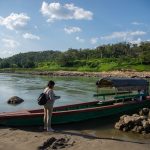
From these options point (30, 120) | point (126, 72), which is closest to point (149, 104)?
point (30, 120)

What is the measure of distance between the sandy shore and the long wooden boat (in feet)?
2.52

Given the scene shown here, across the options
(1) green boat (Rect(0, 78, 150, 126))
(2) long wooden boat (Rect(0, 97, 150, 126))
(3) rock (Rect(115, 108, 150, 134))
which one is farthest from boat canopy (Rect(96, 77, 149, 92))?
(3) rock (Rect(115, 108, 150, 134))

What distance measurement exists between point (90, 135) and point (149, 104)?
333 inches

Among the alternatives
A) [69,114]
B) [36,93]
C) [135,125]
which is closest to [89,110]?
[69,114]

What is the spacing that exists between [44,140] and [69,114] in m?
4.08

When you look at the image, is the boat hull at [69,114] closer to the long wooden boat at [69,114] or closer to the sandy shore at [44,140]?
the long wooden boat at [69,114]

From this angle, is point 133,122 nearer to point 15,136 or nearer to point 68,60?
point 15,136

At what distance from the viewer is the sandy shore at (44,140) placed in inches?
440

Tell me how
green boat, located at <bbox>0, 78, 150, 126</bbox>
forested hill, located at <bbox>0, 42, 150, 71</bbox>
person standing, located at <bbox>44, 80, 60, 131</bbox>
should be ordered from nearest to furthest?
person standing, located at <bbox>44, 80, 60, 131</bbox>, green boat, located at <bbox>0, 78, 150, 126</bbox>, forested hill, located at <bbox>0, 42, 150, 71</bbox>

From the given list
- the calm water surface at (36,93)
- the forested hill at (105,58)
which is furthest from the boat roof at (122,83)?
the forested hill at (105,58)

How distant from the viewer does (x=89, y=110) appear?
1678 centimetres

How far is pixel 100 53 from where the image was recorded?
134 m

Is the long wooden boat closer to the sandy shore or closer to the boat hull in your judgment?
the boat hull

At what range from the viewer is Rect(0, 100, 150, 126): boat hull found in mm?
14281
